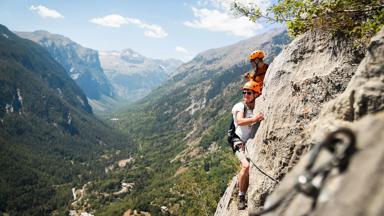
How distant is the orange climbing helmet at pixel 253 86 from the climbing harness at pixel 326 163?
25.6ft

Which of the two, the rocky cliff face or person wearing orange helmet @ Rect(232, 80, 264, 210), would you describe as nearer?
the rocky cliff face

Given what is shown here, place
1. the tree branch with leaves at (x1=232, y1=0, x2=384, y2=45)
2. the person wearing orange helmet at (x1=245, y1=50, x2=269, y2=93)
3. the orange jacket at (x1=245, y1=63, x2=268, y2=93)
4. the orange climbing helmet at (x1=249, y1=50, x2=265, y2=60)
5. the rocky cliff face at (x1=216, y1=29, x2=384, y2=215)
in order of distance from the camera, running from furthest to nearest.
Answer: the orange jacket at (x1=245, y1=63, x2=268, y2=93), the person wearing orange helmet at (x1=245, y1=50, x2=269, y2=93), the orange climbing helmet at (x1=249, y1=50, x2=265, y2=60), the tree branch with leaves at (x1=232, y1=0, x2=384, y2=45), the rocky cliff face at (x1=216, y1=29, x2=384, y2=215)

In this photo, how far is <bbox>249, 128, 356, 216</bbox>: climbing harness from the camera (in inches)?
167

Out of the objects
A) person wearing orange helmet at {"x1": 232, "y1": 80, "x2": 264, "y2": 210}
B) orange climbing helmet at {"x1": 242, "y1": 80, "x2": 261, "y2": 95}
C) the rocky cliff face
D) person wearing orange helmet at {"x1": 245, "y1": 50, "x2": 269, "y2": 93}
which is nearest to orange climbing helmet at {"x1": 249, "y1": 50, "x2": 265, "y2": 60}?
person wearing orange helmet at {"x1": 245, "y1": 50, "x2": 269, "y2": 93}

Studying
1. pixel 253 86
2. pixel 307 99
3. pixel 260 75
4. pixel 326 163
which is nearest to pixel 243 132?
pixel 253 86

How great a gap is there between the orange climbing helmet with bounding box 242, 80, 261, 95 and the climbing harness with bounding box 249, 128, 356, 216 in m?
7.81

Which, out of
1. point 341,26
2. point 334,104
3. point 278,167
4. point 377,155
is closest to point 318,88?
point 341,26

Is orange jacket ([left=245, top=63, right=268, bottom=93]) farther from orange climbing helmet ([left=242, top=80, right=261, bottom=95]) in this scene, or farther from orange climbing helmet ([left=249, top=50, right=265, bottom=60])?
orange climbing helmet ([left=249, top=50, right=265, bottom=60])

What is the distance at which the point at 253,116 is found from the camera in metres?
12.4

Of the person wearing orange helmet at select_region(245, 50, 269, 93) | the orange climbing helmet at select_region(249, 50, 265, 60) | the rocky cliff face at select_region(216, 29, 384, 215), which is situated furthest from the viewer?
the person wearing orange helmet at select_region(245, 50, 269, 93)

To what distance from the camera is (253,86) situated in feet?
42.8

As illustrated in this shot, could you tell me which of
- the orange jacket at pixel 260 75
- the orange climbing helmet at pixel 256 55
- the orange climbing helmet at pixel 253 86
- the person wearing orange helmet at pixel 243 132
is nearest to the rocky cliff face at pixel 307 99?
the person wearing orange helmet at pixel 243 132

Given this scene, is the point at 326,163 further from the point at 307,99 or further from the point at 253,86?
the point at 253,86

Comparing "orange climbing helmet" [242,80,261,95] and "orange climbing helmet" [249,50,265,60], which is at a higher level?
"orange climbing helmet" [249,50,265,60]
